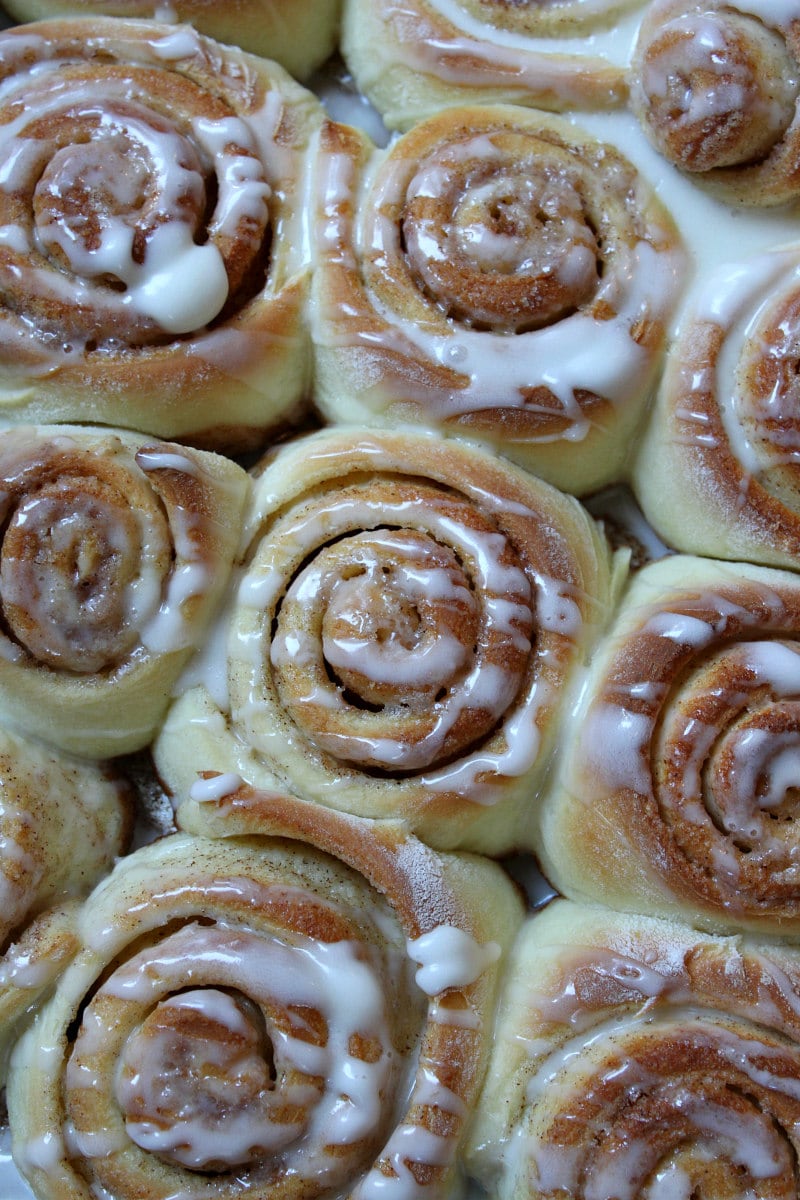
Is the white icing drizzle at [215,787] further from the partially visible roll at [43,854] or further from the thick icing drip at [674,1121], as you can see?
the thick icing drip at [674,1121]

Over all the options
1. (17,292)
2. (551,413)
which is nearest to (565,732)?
(551,413)

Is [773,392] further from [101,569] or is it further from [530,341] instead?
[101,569]

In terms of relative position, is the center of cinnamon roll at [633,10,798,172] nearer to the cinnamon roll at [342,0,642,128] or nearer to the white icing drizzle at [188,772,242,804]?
the cinnamon roll at [342,0,642,128]

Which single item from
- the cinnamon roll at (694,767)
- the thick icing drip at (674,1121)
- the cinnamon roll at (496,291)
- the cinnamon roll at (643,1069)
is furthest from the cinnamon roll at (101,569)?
the thick icing drip at (674,1121)

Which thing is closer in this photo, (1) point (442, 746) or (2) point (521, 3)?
(1) point (442, 746)

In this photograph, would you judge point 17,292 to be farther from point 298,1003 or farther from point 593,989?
point 593,989

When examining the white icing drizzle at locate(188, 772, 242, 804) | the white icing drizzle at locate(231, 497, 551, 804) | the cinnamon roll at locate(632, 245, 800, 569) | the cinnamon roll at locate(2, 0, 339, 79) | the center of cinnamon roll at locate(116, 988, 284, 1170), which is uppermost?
the cinnamon roll at locate(2, 0, 339, 79)

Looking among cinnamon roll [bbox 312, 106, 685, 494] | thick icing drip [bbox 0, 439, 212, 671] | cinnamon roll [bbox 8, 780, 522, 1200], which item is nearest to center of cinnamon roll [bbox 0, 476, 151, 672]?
thick icing drip [bbox 0, 439, 212, 671]

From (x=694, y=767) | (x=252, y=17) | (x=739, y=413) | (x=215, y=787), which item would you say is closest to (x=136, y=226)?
(x=252, y=17)
